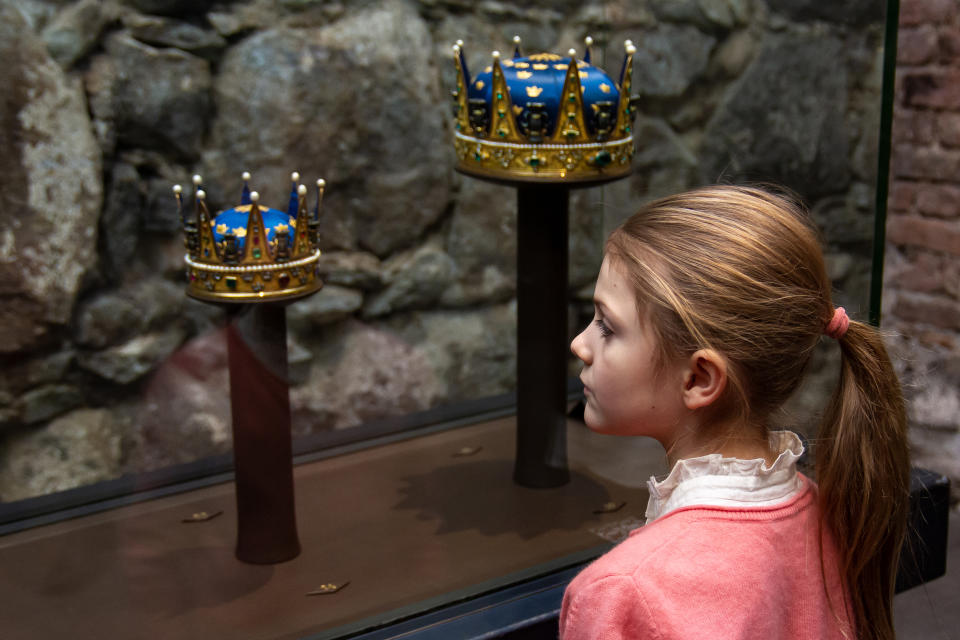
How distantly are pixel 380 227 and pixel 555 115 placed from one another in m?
0.47

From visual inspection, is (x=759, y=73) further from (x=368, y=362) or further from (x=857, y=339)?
(x=857, y=339)

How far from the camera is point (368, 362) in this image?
1978 mm

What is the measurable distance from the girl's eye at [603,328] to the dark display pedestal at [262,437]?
551mm

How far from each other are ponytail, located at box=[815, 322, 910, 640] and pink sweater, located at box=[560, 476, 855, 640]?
0.12 feet

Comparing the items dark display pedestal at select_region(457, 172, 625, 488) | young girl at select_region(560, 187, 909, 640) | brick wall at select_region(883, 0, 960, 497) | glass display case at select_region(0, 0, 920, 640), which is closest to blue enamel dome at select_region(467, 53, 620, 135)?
dark display pedestal at select_region(457, 172, 625, 488)

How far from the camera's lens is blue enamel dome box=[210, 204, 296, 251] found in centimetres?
141

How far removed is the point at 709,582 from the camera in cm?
94

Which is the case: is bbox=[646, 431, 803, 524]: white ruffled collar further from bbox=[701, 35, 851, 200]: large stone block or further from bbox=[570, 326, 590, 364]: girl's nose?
bbox=[701, 35, 851, 200]: large stone block

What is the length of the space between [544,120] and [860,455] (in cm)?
70

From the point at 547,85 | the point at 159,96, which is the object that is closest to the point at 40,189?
the point at 159,96

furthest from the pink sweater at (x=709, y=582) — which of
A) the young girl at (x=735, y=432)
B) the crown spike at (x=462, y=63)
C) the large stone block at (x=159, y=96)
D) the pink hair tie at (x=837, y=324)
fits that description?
the large stone block at (x=159, y=96)

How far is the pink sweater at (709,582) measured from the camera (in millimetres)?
920

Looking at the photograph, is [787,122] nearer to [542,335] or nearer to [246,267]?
[542,335]

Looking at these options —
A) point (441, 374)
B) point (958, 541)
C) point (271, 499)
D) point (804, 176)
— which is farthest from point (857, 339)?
point (958, 541)
